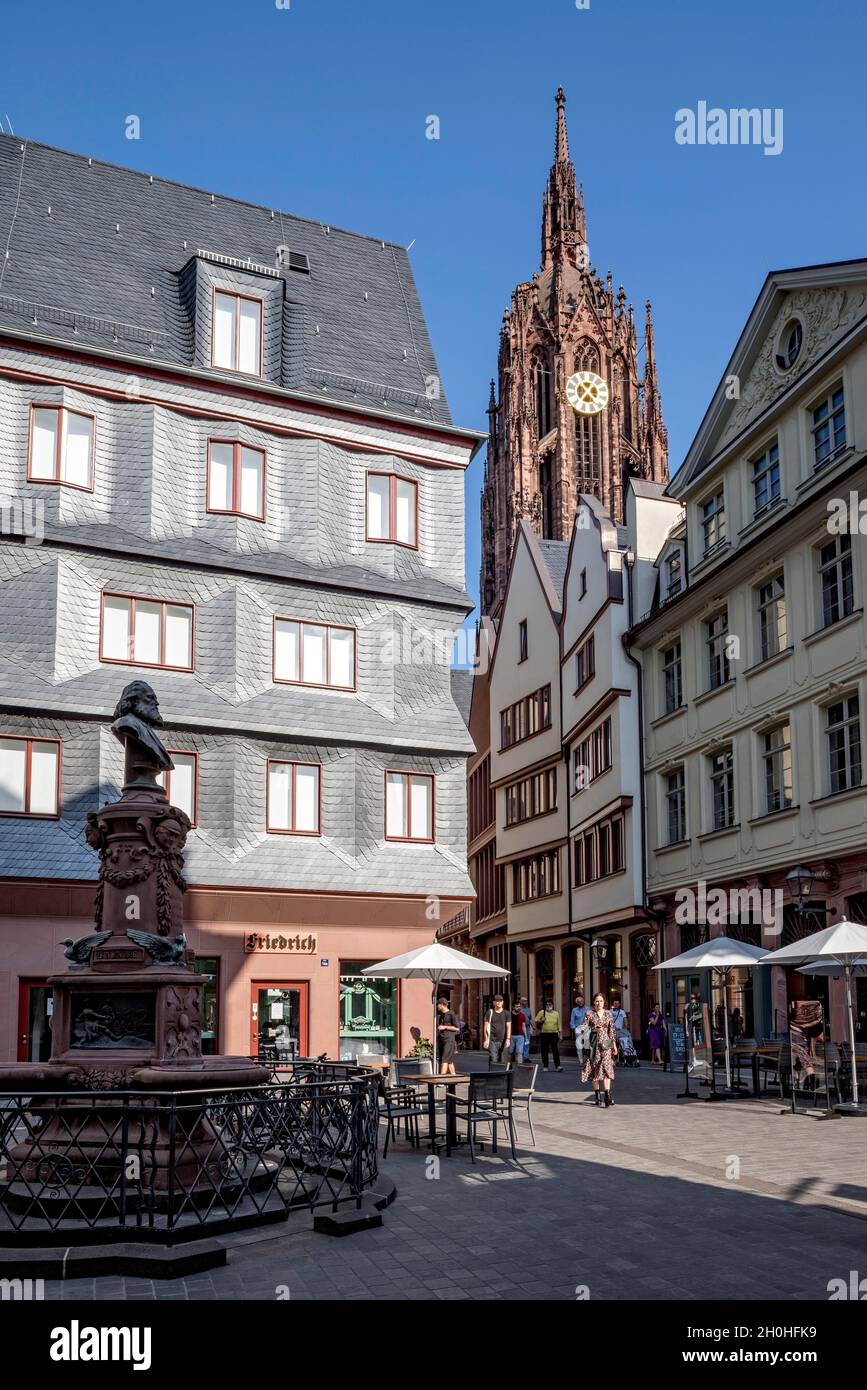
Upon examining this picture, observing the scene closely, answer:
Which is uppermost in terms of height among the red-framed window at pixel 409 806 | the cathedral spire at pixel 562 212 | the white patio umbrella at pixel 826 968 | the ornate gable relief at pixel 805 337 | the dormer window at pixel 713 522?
the cathedral spire at pixel 562 212

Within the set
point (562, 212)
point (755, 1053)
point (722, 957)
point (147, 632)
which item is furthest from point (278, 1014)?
point (562, 212)

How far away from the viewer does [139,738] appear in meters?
13.8

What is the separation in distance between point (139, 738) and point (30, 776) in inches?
487

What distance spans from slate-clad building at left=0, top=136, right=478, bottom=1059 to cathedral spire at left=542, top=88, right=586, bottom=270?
82.1 metres

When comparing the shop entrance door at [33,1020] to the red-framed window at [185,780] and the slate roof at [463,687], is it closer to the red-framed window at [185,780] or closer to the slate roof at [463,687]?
the red-framed window at [185,780]

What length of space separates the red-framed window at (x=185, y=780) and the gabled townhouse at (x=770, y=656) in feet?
36.5

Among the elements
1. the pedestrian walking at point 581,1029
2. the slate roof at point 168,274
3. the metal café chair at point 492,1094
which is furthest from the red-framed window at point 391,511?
the metal café chair at point 492,1094

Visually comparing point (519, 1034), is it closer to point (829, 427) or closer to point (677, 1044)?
point (677, 1044)

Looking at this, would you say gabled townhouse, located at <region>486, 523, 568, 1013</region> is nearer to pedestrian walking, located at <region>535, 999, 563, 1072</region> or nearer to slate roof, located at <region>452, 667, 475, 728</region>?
slate roof, located at <region>452, 667, 475, 728</region>

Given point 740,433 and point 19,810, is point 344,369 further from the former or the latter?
point 19,810

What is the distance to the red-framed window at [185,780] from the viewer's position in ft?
87.5

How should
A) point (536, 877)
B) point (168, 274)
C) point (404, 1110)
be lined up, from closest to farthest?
point (404, 1110), point (168, 274), point (536, 877)
